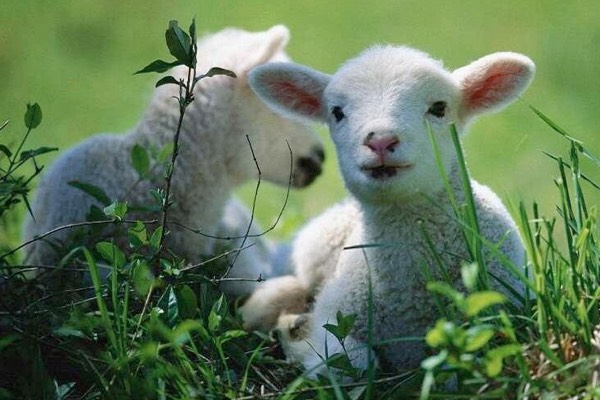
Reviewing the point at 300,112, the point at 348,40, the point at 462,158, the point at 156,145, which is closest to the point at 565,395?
the point at 462,158

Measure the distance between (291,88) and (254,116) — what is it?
3.88 feet

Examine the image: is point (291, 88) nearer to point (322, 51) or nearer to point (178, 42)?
point (178, 42)

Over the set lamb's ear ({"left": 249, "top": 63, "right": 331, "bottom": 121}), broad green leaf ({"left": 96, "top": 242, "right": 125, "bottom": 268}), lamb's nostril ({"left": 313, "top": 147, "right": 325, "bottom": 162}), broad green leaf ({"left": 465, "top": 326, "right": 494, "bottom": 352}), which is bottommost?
broad green leaf ({"left": 465, "top": 326, "right": 494, "bottom": 352})

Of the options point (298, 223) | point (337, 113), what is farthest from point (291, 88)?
point (298, 223)

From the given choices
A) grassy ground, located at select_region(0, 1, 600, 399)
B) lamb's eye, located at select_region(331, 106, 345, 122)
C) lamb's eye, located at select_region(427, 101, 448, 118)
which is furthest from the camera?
lamb's eye, located at select_region(331, 106, 345, 122)

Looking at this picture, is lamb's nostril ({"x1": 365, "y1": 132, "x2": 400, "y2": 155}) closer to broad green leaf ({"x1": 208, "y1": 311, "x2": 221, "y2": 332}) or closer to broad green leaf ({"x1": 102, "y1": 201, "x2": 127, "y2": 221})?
broad green leaf ({"x1": 208, "y1": 311, "x2": 221, "y2": 332})

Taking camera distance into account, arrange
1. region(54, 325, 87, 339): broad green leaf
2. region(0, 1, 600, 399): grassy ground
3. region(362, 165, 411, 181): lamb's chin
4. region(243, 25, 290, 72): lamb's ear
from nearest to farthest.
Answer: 1. region(0, 1, 600, 399): grassy ground
2. region(54, 325, 87, 339): broad green leaf
3. region(362, 165, 411, 181): lamb's chin
4. region(243, 25, 290, 72): lamb's ear

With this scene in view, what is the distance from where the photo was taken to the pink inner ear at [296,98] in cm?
454

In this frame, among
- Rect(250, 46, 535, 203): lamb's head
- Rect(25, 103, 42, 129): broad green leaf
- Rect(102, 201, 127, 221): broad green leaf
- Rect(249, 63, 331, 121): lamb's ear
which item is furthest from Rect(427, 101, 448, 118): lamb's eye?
Rect(25, 103, 42, 129): broad green leaf

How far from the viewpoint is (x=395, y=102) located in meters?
3.85

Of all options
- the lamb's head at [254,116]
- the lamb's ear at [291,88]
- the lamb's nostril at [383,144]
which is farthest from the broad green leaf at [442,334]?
the lamb's head at [254,116]

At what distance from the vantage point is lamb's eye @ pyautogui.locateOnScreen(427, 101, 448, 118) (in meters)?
4.01

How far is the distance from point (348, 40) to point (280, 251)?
5.91m

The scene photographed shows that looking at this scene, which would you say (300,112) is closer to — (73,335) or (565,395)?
(73,335)
